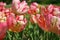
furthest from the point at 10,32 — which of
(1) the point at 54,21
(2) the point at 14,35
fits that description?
(1) the point at 54,21

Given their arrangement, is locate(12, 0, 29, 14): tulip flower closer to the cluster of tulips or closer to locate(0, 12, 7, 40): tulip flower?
the cluster of tulips

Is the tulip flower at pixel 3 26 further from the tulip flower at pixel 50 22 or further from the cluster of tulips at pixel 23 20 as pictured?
the tulip flower at pixel 50 22

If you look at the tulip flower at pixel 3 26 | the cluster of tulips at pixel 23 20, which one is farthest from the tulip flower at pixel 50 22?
the tulip flower at pixel 3 26

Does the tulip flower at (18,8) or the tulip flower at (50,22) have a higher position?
the tulip flower at (18,8)

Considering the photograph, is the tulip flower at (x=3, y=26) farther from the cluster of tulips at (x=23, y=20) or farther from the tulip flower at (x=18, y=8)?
the tulip flower at (x=18, y=8)

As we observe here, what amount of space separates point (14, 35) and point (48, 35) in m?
0.10

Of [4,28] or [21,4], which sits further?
[21,4]

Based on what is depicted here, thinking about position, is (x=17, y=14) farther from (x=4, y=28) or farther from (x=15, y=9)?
(x=4, y=28)

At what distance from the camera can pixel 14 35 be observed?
2.55 ft

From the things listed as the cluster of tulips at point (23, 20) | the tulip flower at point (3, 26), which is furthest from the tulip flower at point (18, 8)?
the tulip flower at point (3, 26)

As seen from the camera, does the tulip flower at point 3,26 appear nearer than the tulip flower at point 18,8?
Yes

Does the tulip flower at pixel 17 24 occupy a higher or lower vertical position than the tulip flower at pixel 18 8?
lower

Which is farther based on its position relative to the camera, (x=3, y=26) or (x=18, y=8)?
(x=18, y=8)

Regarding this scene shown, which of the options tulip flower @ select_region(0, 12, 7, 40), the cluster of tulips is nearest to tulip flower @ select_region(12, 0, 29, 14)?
the cluster of tulips
